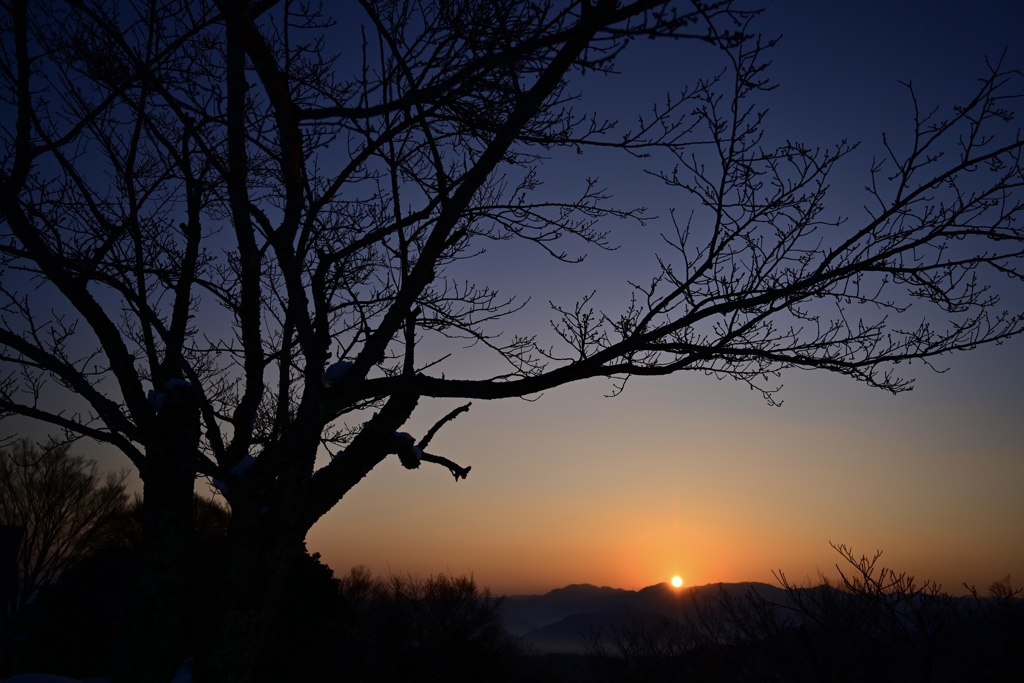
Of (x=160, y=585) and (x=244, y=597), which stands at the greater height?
(x=160, y=585)

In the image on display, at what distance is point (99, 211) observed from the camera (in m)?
5.91

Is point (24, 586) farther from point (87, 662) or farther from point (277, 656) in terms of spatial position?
point (277, 656)

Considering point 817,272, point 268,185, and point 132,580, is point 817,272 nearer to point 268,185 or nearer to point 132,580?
point 268,185

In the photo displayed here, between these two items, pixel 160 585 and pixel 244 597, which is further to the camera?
pixel 160 585

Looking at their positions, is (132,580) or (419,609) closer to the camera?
(132,580)

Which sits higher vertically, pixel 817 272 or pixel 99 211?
pixel 99 211

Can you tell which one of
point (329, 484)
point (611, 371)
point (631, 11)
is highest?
point (631, 11)

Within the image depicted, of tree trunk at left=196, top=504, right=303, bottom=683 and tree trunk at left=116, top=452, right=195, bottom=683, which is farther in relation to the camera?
tree trunk at left=116, top=452, right=195, bottom=683

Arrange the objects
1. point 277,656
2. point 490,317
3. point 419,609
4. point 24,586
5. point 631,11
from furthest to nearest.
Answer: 1. point 419,609
2. point 24,586
3. point 277,656
4. point 490,317
5. point 631,11

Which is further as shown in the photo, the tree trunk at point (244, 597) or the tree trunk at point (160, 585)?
the tree trunk at point (160, 585)

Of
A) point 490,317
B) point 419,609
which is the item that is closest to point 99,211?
point 490,317

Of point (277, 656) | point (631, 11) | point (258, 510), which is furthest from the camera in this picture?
point (277, 656)

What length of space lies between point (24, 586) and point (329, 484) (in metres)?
24.0

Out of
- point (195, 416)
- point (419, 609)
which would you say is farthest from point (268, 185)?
point (419, 609)
